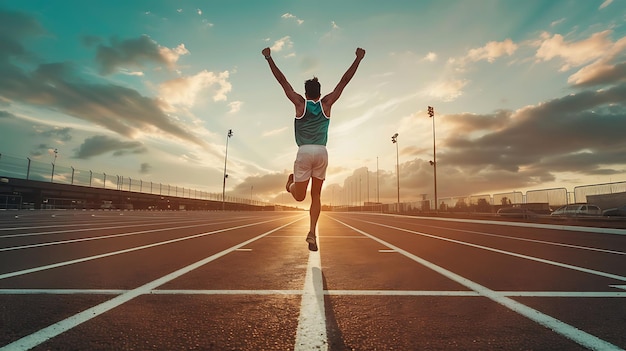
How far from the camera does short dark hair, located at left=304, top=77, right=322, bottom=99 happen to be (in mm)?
6016

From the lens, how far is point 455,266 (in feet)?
16.0

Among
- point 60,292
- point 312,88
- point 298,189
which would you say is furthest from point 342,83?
point 60,292

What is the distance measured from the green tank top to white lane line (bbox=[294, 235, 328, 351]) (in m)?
2.73

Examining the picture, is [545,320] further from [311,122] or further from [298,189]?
[311,122]

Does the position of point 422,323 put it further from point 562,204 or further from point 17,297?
point 562,204

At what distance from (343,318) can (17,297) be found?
2.66m

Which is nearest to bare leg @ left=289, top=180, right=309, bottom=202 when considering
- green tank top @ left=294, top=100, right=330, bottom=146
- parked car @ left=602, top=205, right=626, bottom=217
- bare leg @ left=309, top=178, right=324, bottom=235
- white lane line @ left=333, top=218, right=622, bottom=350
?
bare leg @ left=309, top=178, right=324, bottom=235

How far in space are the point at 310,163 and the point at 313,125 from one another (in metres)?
0.65

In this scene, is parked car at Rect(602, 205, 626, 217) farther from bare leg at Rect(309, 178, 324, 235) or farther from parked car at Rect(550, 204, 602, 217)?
bare leg at Rect(309, 178, 324, 235)

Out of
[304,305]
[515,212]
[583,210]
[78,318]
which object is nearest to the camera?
[78,318]

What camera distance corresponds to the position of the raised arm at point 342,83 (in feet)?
19.9

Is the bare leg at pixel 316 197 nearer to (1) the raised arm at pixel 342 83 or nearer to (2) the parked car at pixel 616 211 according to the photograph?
(1) the raised arm at pixel 342 83

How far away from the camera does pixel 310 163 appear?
19.7 feet

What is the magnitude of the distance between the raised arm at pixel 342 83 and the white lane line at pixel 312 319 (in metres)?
3.27
